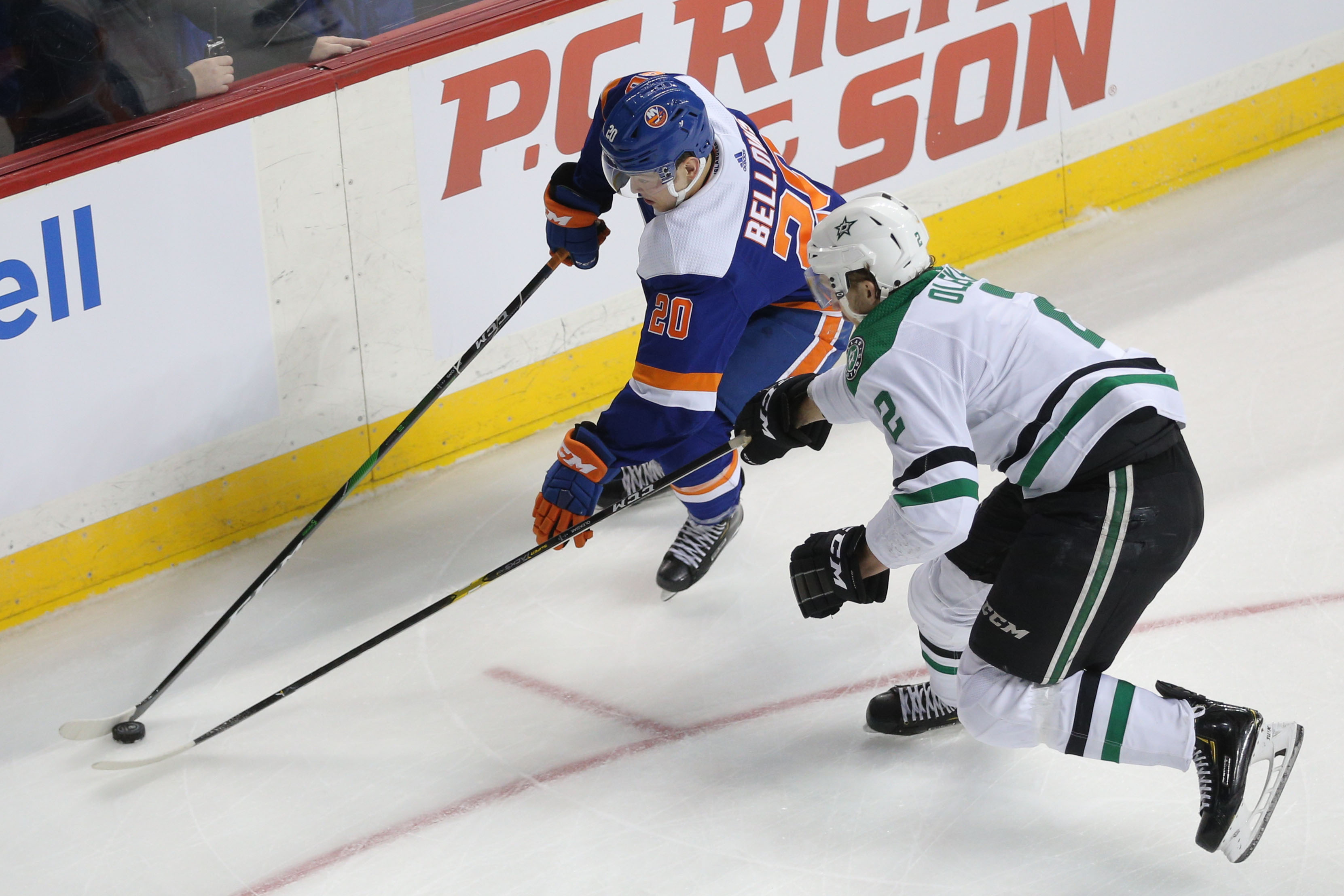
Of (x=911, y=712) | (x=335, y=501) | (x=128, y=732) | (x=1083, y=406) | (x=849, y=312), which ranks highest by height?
(x=849, y=312)

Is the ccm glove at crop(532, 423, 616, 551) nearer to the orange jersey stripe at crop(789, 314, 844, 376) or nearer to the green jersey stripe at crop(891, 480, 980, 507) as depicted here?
the orange jersey stripe at crop(789, 314, 844, 376)

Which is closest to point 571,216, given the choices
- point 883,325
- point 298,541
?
point 298,541

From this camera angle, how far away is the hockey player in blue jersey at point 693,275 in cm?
315

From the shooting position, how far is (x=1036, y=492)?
256 cm

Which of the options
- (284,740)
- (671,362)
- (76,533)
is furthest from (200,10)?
(284,740)

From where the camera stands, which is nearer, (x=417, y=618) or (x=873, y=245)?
(x=873, y=245)

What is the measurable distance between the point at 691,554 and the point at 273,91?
5.27 feet

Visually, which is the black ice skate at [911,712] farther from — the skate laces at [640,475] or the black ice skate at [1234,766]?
the skate laces at [640,475]

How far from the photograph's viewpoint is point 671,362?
3.20 meters

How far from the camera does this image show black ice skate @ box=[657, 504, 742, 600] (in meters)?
3.64

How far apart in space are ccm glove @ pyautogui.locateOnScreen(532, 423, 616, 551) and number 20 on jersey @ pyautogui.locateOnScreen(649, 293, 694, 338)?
0.93 ft

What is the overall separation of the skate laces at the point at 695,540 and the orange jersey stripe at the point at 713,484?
0.33 feet

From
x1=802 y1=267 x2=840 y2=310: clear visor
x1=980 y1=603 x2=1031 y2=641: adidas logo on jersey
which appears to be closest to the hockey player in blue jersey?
x1=802 y1=267 x2=840 y2=310: clear visor

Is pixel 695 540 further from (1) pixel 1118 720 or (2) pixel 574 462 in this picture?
(1) pixel 1118 720
